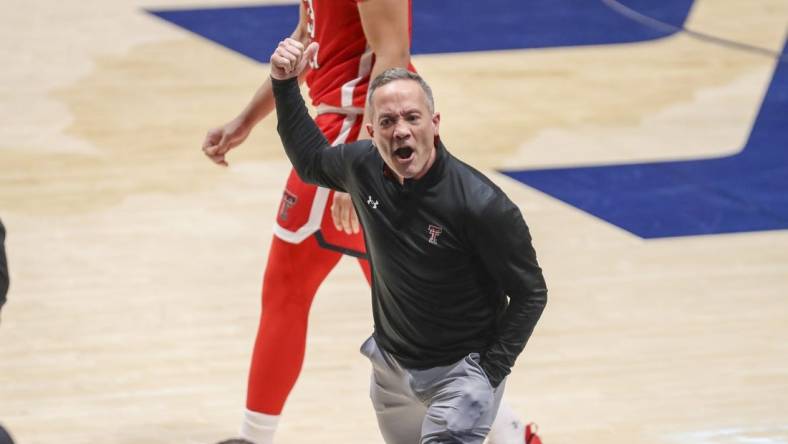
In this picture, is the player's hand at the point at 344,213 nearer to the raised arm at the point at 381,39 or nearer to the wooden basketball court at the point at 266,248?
the raised arm at the point at 381,39

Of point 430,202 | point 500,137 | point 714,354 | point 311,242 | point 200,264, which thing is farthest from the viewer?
point 500,137

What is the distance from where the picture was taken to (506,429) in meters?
4.41

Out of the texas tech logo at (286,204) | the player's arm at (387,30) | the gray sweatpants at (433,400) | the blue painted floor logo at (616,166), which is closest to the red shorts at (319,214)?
the texas tech logo at (286,204)

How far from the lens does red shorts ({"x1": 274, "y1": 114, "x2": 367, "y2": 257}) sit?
14.6 feet

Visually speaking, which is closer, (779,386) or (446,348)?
(446,348)

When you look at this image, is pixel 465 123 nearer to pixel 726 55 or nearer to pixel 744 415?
pixel 726 55

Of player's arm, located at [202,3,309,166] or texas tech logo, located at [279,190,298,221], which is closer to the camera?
texas tech logo, located at [279,190,298,221]

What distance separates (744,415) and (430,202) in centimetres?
199

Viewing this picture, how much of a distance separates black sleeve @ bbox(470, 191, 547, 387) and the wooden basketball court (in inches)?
58.9

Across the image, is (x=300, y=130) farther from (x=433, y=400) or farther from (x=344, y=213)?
(x=433, y=400)

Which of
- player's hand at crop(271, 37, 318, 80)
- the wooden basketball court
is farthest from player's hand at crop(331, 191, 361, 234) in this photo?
the wooden basketball court

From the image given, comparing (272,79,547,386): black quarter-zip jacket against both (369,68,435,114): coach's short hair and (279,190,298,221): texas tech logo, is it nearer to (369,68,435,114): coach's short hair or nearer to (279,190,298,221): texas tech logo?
(369,68,435,114): coach's short hair

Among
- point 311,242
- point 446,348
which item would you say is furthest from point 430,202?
point 311,242

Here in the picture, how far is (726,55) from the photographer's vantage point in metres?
8.73
